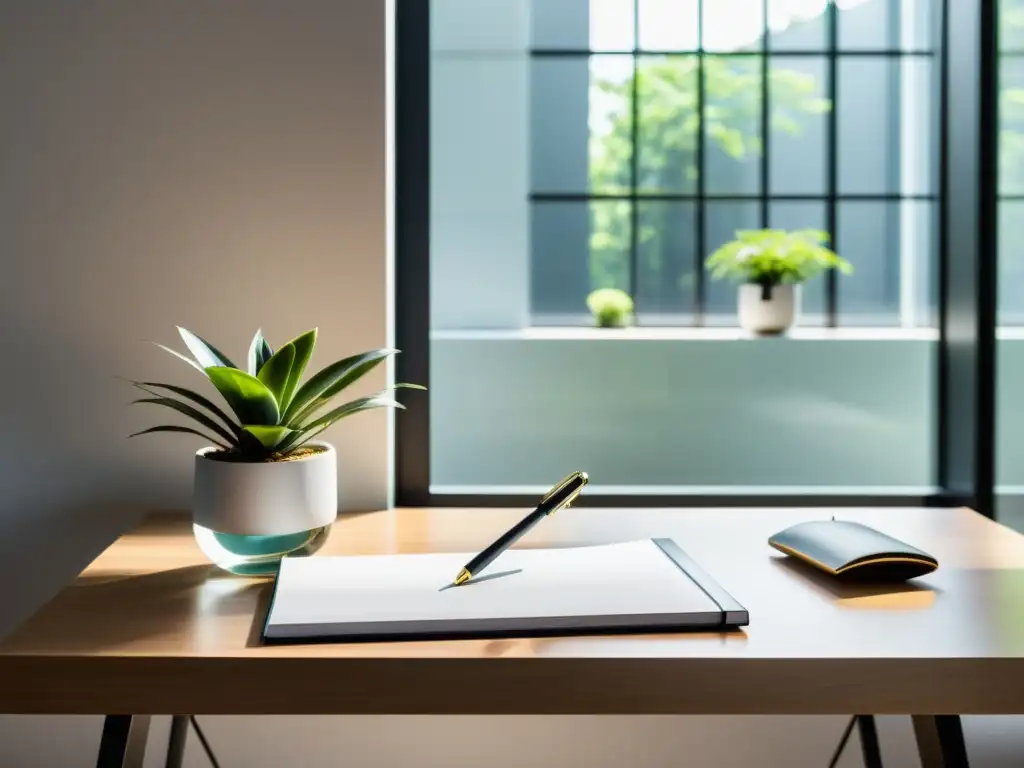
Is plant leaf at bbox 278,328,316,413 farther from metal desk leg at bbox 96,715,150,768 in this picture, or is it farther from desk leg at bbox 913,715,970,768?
desk leg at bbox 913,715,970,768

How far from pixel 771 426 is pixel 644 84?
2.39 feet

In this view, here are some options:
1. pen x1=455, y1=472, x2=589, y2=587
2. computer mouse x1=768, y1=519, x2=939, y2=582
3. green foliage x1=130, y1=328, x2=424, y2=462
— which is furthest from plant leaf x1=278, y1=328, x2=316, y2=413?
computer mouse x1=768, y1=519, x2=939, y2=582

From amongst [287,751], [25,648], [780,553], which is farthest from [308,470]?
[287,751]

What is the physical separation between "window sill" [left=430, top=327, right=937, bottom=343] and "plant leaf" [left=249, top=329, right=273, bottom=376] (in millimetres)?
404

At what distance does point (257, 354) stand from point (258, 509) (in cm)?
20

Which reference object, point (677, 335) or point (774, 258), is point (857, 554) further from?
point (774, 258)

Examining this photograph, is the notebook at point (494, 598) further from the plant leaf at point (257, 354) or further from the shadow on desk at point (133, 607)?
the plant leaf at point (257, 354)

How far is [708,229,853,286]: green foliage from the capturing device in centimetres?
203

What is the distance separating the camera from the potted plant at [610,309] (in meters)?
1.97

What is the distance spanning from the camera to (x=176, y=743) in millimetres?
1307

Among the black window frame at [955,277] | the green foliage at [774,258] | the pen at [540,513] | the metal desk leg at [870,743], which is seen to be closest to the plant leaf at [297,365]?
the pen at [540,513]

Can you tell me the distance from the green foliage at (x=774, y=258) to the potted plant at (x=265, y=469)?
1.13m

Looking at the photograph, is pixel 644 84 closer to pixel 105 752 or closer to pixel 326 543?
pixel 326 543

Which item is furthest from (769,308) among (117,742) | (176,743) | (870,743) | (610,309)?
(117,742)
